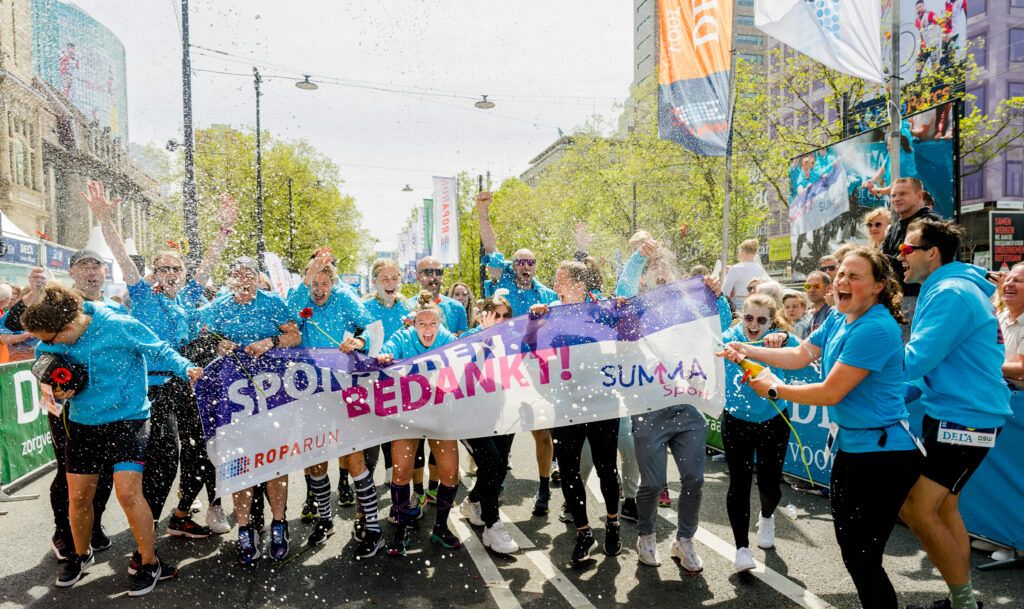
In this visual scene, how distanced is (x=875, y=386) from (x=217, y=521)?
15.7ft

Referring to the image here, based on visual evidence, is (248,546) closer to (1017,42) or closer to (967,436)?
(967,436)

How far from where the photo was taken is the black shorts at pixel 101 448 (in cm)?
412

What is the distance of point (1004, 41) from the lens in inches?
1281

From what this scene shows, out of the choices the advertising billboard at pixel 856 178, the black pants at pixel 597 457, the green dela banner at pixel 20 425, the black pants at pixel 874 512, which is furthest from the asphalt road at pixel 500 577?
the advertising billboard at pixel 856 178

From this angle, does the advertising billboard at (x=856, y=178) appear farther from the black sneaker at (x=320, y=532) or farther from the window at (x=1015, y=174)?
the window at (x=1015, y=174)

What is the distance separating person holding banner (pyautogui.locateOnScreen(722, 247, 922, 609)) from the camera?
9.75ft

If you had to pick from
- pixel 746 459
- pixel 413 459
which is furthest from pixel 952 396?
pixel 413 459

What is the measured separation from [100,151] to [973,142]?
64252 mm

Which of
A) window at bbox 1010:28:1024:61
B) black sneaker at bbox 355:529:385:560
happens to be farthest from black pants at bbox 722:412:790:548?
window at bbox 1010:28:1024:61

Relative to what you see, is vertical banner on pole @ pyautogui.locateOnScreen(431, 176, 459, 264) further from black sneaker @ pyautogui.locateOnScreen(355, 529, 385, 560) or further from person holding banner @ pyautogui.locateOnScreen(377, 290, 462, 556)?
black sneaker @ pyautogui.locateOnScreen(355, 529, 385, 560)

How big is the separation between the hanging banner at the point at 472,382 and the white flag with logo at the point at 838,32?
4399 mm

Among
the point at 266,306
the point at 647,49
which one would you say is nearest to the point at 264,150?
the point at 266,306

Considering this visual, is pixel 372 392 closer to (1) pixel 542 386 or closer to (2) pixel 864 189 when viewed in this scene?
(1) pixel 542 386

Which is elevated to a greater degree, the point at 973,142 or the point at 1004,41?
the point at 1004,41
